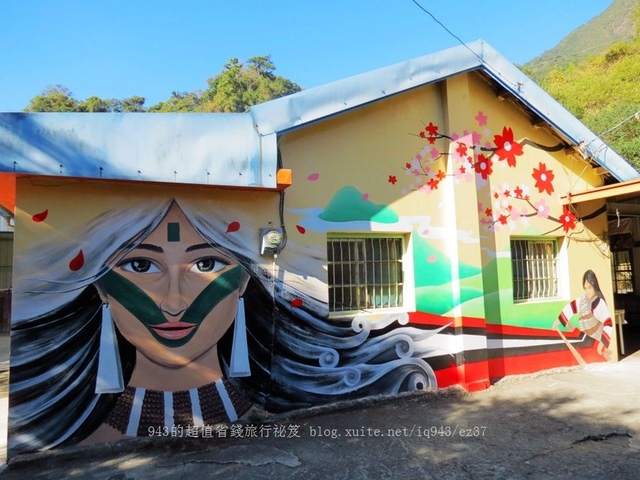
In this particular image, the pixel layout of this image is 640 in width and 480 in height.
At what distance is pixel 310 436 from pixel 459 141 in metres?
4.65

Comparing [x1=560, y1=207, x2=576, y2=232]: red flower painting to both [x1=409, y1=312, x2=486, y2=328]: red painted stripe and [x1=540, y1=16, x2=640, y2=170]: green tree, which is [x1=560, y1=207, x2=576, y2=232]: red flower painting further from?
[x1=540, y1=16, x2=640, y2=170]: green tree

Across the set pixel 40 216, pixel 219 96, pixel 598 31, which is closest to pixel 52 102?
pixel 219 96

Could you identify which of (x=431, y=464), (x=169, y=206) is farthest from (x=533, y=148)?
(x=169, y=206)

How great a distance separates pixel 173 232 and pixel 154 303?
2.64ft

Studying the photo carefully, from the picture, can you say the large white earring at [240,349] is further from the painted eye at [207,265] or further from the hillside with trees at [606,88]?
the hillside with trees at [606,88]

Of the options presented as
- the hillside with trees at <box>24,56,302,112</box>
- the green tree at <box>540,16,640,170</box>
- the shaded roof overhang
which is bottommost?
the shaded roof overhang

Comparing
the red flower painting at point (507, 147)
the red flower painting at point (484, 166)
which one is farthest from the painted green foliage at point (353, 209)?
the red flower painting at point (507, 147)

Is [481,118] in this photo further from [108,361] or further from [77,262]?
[108,361]

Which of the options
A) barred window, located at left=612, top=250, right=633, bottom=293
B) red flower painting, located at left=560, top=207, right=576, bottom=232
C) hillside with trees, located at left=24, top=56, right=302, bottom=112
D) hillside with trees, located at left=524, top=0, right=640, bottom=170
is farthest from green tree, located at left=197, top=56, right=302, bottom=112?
red flower painting, located at left=560, top=207, right=576, bottom=232

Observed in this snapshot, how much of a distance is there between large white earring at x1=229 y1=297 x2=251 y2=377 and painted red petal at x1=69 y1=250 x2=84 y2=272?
5.61 ft

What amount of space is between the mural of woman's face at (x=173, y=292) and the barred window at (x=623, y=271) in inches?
539

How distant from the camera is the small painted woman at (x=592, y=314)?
740cm

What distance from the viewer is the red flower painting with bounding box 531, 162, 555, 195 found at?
7266mm

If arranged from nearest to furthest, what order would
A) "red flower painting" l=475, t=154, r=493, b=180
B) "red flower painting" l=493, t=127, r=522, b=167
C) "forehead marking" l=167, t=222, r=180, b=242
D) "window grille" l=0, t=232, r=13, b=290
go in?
"forehead marking" l=167, t=222, r=180, b=242
"red flower painting" l=475, t=154, r=493, b=180
"red flower painting" l=493, t=127, r=522, b=167
"window grille" l=0, t=232, r=13, b=290
